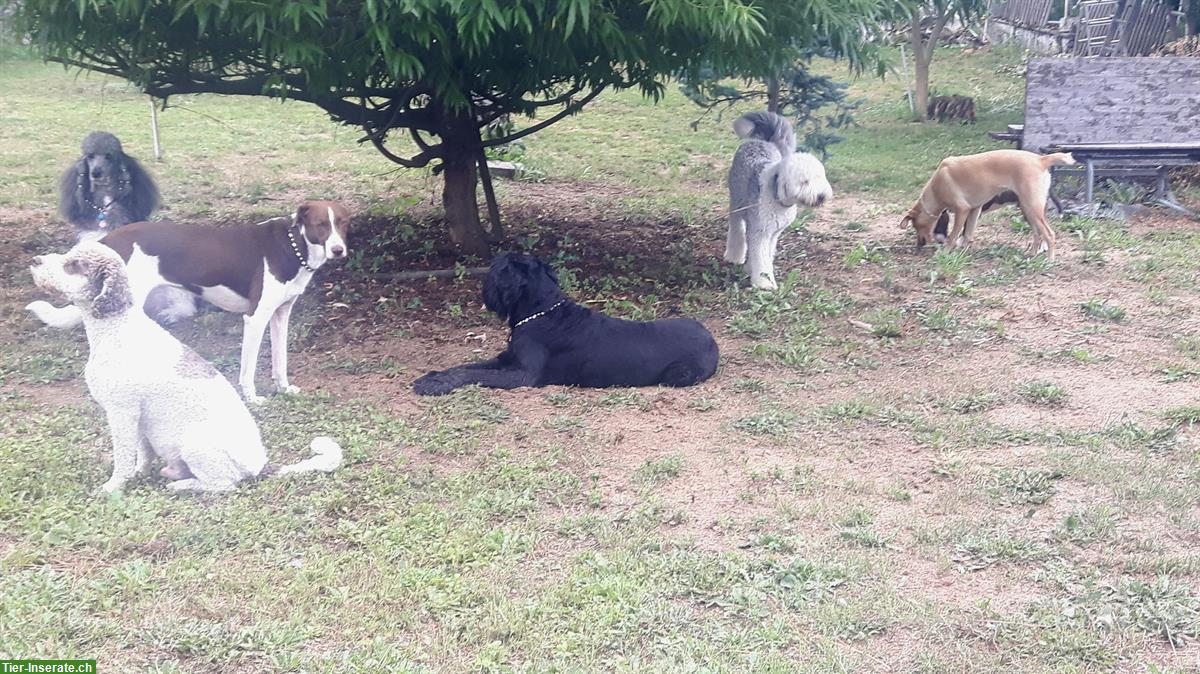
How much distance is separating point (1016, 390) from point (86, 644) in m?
4.89

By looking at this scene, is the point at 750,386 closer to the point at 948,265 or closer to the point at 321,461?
the point at 321,461

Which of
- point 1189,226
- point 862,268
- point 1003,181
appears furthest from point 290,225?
point 1189,226

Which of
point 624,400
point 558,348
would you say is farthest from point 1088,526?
point 558,348

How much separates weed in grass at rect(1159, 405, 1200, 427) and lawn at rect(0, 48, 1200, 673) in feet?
0.04

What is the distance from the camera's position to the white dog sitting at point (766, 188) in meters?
8.05

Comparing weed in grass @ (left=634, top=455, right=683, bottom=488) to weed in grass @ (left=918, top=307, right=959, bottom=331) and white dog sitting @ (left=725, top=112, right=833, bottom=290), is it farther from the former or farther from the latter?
white dog sitting @ (left=725, top=112, right=833, bottom=290)

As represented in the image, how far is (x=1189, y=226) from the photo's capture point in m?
10.6

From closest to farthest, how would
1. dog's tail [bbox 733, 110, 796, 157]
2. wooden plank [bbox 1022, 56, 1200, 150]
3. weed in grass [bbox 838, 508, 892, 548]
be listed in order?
1. weed in grass [bbox 838, 508, 892, 548]
2. dog's tail [bbox 733, 110, 796, 157]
3. wooden plank [bbox 1022, 56, 1200, 150]

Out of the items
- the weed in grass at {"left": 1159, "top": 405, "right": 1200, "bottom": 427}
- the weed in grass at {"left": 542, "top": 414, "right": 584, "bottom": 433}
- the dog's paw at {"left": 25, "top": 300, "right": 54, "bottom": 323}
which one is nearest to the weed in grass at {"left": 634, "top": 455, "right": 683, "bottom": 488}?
the weed in grass at {"left": 542, "top": 414, "right": 584, "bottom": 433}

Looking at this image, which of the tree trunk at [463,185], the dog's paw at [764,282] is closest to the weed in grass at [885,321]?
the dog's paw at [764,282]

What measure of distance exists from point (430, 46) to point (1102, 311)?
196 inches

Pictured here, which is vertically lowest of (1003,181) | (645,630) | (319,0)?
(645,630)

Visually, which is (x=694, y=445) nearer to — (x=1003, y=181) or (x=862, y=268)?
(x=862, y=268)

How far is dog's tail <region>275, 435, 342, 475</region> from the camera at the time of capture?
482 centimetres
